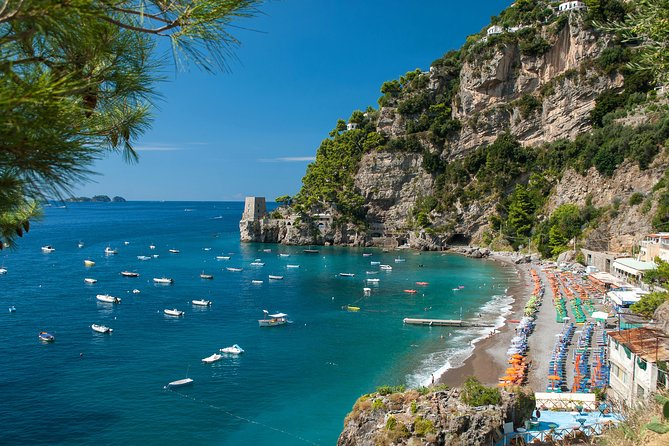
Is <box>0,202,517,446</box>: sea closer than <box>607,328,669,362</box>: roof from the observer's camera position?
No

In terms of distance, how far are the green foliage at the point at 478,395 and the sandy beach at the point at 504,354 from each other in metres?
9.14

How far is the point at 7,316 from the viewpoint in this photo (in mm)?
34094

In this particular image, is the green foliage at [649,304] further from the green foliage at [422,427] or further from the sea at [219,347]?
the green foliage at [422,427]

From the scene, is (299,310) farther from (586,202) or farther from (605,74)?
(605,74)

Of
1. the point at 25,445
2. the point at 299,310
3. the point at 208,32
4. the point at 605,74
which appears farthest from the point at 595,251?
the point at 208,32

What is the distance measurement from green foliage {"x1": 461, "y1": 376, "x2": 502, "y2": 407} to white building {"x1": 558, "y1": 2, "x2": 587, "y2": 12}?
64.8m

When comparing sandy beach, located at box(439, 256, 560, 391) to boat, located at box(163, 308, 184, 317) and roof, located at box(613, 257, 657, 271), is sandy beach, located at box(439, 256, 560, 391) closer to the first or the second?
roof, located at box(613, 257, 657, 271)

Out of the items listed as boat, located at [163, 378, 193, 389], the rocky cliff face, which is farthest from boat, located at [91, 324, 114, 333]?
the rocky cliff face

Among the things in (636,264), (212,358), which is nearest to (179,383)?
(212,358)

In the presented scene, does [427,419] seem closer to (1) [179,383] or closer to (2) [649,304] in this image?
(1) [179,383]

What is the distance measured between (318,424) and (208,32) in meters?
18.3

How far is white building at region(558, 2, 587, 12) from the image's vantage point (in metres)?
62.4

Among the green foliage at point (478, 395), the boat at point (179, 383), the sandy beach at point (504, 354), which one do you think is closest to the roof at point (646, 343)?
the green foliage at point (478, 395)

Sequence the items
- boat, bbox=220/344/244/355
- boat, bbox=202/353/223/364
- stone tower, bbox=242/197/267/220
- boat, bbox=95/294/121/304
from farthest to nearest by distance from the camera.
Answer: stone tower, bbox=242/197/267/220, boat, bbox=95/294/121/304, boat, bbox=220/344/244/355, boat, bbox=202/353/223/364
